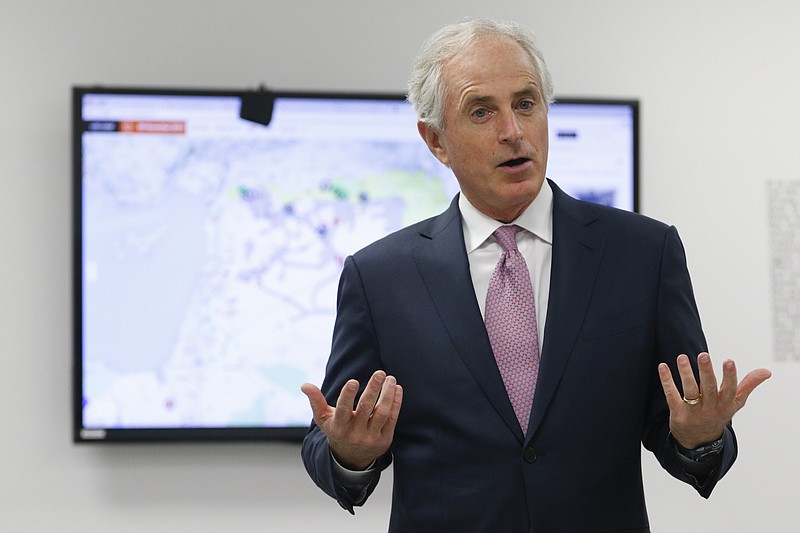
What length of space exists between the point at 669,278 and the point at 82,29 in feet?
7.07

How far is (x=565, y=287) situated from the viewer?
1538 mm

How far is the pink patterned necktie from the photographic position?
1.52m

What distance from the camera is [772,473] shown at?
303cm

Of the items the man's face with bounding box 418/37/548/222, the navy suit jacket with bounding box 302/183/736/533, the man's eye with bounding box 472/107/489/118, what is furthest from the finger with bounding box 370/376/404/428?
the man's eye with bounding box 472/107/489/118

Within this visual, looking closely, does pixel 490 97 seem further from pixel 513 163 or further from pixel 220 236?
pixel 220 236

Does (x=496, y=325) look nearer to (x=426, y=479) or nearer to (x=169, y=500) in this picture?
(x=426, y=479)

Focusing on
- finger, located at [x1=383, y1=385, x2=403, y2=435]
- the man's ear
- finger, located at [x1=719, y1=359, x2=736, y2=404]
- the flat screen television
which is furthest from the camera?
the flat screen television

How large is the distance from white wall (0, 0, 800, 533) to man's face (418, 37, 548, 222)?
139 cm

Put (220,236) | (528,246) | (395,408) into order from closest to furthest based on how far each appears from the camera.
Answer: (395,408), (528,246), (220,236)

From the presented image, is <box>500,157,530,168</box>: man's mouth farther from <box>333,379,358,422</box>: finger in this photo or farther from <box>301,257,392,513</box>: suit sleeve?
<box>333,379,358,422</box>: finger

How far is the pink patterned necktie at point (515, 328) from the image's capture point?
152 cm

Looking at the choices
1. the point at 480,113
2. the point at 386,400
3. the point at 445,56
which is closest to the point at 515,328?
the point at 386,400

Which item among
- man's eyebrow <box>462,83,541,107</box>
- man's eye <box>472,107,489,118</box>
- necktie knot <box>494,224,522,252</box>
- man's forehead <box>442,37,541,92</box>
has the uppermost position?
man's forehead <box>442,37,541,92</box>

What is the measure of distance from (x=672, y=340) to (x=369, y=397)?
1.66 ft
